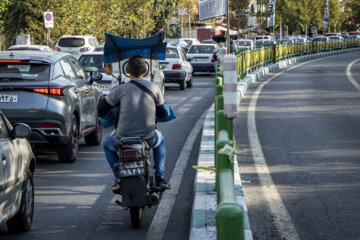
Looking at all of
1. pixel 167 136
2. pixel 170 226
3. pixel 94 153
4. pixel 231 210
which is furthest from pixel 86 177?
pixel 231 210

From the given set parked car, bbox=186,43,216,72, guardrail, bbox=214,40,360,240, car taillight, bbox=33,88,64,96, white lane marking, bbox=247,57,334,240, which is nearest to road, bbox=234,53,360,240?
white lane marking, bbox=247,57,334,240

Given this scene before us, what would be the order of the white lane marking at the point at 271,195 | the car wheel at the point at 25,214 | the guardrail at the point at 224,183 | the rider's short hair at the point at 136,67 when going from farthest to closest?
the rider's short hair at the point at 136,67 < the white lane marking at the point at 271,195 < the car wheel at the point at 25,214 < the guardrail at the point at 224,183

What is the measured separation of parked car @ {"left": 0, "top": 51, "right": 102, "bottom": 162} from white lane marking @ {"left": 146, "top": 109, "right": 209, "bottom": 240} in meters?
1.63

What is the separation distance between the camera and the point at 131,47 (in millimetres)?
9484

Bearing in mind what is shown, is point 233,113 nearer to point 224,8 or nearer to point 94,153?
point 94,153

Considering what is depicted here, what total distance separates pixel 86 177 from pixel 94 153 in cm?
203

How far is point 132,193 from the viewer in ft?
20.6

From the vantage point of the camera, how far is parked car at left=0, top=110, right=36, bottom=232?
18.5ft

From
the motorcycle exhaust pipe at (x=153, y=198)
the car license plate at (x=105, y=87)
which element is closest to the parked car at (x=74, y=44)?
the car license plate at (x=105, y=87)

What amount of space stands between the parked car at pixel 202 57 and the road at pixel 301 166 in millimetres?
14186

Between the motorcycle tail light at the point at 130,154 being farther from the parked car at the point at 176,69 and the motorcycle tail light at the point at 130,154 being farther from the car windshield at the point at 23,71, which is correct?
the parked car at the point at 176,69

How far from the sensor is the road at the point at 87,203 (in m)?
6.43

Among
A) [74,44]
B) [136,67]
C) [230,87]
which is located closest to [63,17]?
[74,44]

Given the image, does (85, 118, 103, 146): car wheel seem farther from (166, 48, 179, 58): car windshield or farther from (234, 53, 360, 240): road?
(166, 48, 179, 58): car windshield
